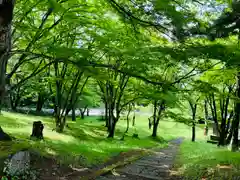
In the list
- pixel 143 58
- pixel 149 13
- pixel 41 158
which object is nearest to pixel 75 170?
pixel 41 158

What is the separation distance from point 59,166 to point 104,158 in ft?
9.03

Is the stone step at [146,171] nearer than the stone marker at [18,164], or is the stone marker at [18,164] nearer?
the stone marker at [18,164]

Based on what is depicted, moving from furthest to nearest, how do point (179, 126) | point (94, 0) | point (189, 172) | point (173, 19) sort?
point (179, 126), point (94, 0), point (189, 172), point (173, 19)

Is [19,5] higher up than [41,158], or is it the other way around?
[19,5]

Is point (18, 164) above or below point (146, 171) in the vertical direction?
above

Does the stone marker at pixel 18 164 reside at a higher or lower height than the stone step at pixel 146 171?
higher

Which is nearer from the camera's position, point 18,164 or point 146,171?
point 18,164

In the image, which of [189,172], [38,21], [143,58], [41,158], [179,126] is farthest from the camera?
[179,126]

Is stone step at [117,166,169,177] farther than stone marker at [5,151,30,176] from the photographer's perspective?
Yes

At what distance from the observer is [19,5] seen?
29.2 ft

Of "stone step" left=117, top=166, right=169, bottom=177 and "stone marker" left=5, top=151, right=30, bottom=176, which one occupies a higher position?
"stone marker" left=5, top=151, right=30, bottom=176

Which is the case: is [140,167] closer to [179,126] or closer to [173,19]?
[173,19]

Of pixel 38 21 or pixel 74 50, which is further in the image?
pixel 38 21

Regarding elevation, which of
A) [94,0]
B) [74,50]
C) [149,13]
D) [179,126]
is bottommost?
[179,126]
